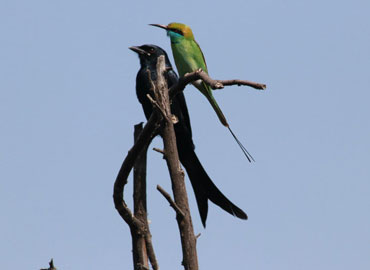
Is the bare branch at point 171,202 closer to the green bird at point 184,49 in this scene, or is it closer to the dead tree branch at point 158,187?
the dead tree branch at point 158,187

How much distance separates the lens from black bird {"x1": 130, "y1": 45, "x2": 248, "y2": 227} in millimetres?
3576

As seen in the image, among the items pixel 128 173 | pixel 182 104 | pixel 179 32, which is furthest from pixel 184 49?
pixel 128 173

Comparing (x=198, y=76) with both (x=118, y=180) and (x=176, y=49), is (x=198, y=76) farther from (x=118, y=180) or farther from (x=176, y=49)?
(x=176, y=49)

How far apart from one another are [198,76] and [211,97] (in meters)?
1.78

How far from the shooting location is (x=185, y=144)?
424cm

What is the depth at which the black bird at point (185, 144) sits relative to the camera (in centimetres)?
358

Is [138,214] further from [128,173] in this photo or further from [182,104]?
[182,104]

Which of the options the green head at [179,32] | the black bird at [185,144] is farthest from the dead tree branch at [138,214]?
the green head at [179,32]

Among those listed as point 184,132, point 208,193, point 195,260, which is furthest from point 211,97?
point 195,260

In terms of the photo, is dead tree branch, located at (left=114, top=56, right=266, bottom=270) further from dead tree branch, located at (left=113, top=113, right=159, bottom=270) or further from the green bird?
the green bird

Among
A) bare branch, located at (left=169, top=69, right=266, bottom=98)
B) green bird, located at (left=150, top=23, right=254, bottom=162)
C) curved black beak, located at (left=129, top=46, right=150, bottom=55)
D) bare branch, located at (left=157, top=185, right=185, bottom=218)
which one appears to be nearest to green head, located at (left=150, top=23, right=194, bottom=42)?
green bird, located at (left=150, top=23, right=254, bottom=162)

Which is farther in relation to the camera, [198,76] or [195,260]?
[198,76]

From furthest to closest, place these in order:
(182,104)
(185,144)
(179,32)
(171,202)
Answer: (179,32) < (182,104) < (185,144) < (171,202)

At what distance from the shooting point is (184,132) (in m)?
4.39
